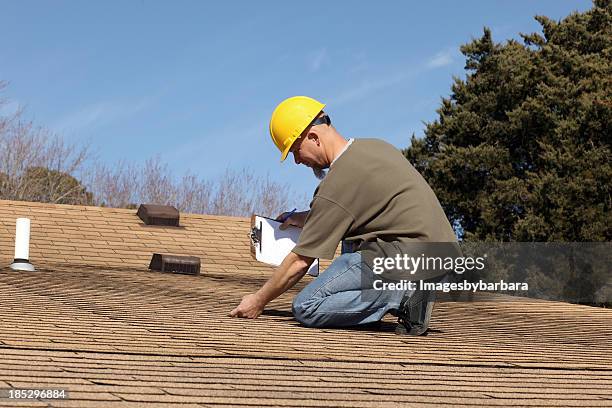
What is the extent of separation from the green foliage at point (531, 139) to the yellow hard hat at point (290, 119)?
2027 cm

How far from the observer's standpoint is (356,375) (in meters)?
3.37

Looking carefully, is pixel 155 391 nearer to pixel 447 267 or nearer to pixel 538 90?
pixel 447 267

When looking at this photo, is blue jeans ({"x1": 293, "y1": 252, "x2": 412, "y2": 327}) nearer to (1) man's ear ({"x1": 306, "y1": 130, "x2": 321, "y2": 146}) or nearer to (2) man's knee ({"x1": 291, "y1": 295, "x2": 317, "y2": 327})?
(2) man's knee ({"x1": 291, "y1": 295, "x2": 317, "y2": 327})

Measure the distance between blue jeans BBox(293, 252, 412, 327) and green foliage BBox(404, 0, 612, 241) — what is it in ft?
65.3

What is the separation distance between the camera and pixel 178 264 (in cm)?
998

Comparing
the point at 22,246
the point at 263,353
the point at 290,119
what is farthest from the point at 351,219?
the point at 22,246

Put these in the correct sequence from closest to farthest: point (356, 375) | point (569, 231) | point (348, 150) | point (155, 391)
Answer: point (155, 391)
point (356, 375)
point (348, 150)
point (569, 231)

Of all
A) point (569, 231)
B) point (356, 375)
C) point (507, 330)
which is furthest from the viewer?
point (569, 231)

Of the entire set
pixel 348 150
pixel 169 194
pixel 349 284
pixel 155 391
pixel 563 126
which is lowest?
pixel 155 391

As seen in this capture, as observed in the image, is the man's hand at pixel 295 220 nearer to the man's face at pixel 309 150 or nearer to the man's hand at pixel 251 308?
the man's hand at pixel 251 308

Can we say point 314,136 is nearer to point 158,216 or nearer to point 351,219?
point 351,219

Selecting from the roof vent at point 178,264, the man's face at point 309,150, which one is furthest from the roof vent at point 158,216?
the man's face at point 309,150

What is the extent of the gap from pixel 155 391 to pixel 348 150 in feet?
7.20

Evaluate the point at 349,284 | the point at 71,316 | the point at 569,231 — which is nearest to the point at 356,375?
the point at 349,284
